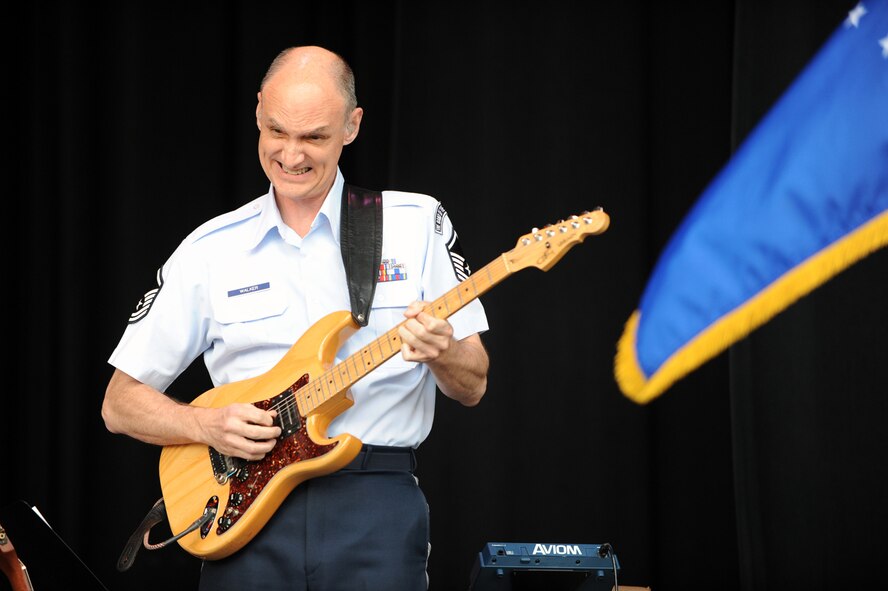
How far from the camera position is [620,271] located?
337 cm

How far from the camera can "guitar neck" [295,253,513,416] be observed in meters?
1.87

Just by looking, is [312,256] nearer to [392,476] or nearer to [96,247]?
[392,476]

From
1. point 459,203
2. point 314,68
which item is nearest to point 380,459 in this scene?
point 314,68

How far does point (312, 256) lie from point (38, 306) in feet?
5.46

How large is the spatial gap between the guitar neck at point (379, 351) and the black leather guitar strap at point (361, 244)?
108mm

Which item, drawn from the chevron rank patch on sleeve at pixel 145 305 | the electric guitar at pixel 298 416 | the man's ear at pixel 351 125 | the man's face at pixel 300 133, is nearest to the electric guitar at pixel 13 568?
the electric guitar at pixel 298 416

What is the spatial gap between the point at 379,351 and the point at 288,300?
0.31 m

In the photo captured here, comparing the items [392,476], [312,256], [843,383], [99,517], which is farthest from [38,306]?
[843,383]

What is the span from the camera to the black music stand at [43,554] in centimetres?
179

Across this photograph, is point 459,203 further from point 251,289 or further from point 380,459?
point 380,459

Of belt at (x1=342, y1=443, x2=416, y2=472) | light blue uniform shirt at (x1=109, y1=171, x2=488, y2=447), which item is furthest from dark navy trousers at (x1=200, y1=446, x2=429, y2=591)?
light blue uniform shirt at (x1=109, y1=171, x2=488, y2=447)

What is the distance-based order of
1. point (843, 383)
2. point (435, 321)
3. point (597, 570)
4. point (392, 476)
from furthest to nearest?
point (843, 383)
point (597, 570)
point (392, 476)
point (435, 321)

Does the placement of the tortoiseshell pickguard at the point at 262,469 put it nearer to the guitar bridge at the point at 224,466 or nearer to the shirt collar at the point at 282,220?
the guitar bridge at the point at 224,466

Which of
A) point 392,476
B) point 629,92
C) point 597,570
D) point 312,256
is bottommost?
point 597,570
